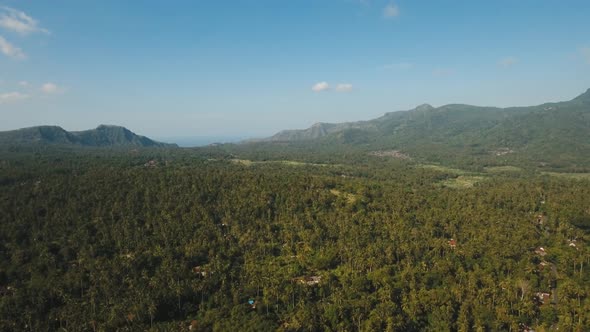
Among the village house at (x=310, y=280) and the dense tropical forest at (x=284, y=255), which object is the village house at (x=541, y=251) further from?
the village house at (x=310, y=280)

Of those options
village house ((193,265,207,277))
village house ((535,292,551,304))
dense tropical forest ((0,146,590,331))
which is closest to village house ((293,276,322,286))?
dense tropical forest ((0,146,590,331))

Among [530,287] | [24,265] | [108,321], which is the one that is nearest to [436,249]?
[530,287]

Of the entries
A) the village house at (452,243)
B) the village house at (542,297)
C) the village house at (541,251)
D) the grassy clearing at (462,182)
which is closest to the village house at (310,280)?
the village house at (452,243)

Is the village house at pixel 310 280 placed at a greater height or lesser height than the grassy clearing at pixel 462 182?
lesser

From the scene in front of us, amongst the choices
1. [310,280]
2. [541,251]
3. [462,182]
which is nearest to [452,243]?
[541,251]

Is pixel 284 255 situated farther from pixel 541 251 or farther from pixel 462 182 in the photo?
pixel 462 182
